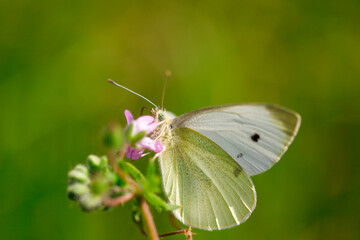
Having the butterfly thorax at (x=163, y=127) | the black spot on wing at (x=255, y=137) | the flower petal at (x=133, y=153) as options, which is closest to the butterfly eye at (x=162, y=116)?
the butterfly thorax at (x=163, y=127)

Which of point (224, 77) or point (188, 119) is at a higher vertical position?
point (224, 77)

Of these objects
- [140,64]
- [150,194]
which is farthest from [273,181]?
[150,194]

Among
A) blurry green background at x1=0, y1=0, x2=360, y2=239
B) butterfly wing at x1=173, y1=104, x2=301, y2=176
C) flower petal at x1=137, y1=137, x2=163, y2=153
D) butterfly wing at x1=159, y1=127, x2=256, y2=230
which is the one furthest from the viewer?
blurry green background at x1=0, y1=0, x2=360, y2=239

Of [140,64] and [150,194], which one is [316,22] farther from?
[150,194]

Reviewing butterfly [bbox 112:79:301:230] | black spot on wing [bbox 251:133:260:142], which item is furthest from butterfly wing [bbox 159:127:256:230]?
black spot on wing [bbox 251:133:260:142]

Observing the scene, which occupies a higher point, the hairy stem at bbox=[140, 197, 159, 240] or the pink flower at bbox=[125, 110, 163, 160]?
the pink flower at bbox=[125, 110, 163, 160]

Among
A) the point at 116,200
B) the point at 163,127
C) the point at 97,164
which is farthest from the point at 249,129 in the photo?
the point at 116,200

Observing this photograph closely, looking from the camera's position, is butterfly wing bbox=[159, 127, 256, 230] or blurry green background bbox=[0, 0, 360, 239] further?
blurry green background bbox=[0, 0, 360, 239]

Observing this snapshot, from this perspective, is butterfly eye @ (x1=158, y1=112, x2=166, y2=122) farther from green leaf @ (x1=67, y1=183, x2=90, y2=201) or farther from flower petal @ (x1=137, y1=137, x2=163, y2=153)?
green leaf @ (x1=67, y1=183, x2=90, y2=201)
